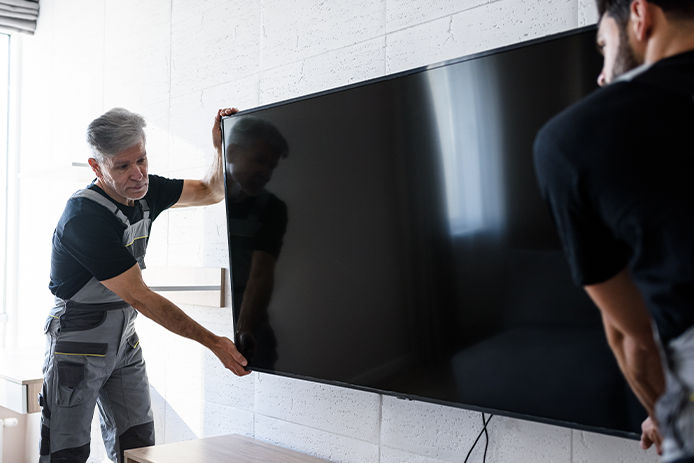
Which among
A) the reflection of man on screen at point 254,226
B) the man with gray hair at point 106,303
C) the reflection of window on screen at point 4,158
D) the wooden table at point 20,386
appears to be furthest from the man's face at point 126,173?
the reflection of window on screen at point 4,158

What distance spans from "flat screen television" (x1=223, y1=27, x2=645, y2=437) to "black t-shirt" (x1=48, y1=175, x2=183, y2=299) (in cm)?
40

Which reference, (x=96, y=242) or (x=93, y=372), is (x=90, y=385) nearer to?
(x=93, y=372)

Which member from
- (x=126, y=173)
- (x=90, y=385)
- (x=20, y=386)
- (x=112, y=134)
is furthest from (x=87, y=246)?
(x=20, y=386)

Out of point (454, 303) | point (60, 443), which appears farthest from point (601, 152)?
point (60, 443)

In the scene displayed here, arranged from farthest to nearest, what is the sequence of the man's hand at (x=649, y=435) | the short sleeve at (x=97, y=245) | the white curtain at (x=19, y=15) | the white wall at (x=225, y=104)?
the white curtain at (x=19, y=15) < the short sleeve at (x=97, y=245) < the white wall at (x=225, y=104) < the man's hand at (x=649, y=435)

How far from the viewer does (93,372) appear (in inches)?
95.6

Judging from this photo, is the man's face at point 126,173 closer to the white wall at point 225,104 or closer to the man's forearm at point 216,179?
the man's forearm at point 216,179

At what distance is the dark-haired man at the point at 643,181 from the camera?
79 centimetres

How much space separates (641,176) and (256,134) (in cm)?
155

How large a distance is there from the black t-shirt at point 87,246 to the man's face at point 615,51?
1701 millimetres

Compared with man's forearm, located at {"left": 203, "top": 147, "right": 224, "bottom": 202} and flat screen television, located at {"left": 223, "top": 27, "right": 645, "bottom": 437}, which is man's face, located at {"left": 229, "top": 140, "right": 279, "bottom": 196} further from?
man's forearm, located at {"left": 203, "top": 147, "right": 224, "bottom": 202}

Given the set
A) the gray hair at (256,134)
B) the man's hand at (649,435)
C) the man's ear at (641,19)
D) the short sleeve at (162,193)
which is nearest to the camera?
the man's ear at (641,19)

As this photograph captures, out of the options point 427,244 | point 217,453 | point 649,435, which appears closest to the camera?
point 649,435

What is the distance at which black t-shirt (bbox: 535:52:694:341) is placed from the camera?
31.2 inches
